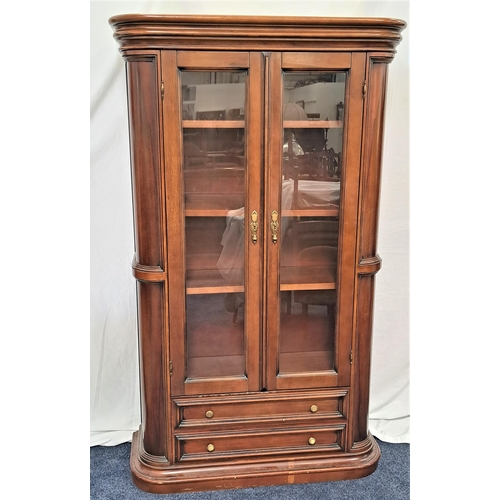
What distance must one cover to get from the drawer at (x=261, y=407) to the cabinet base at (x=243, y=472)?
155 millimetres

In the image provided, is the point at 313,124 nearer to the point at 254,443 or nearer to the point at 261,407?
the point at 261,407

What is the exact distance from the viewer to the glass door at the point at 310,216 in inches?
73.4

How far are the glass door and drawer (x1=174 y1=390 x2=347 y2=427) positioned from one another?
0.05 metres

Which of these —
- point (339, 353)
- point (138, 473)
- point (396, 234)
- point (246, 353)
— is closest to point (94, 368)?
point (138, 473)

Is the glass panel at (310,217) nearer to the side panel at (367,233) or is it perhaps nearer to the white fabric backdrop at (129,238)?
the side panel at (367,233)

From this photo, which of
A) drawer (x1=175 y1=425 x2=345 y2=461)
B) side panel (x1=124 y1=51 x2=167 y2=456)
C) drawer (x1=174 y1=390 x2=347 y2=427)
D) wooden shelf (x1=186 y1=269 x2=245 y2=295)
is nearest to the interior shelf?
wooden shelf (x1=186 y1=269 x2=245 y2=295)

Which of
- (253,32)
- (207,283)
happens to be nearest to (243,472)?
(207,283)

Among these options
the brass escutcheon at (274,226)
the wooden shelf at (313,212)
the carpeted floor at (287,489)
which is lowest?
the carpeted floor at (287,489)

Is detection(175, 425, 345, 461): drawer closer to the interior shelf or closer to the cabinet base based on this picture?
the cabinet base

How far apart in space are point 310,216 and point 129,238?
76 centimetres

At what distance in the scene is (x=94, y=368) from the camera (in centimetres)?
239

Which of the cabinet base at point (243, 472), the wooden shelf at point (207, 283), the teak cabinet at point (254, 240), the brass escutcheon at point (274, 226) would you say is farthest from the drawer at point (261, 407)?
the brass escutcheon at point (274, 226)

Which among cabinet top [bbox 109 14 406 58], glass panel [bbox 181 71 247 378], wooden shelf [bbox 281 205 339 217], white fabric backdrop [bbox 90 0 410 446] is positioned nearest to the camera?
cabinet top [bbox 109 14 406 58]

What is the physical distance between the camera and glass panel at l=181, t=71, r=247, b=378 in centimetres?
185
